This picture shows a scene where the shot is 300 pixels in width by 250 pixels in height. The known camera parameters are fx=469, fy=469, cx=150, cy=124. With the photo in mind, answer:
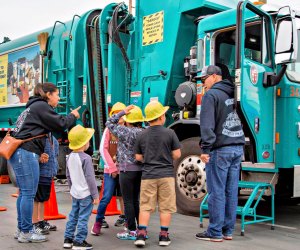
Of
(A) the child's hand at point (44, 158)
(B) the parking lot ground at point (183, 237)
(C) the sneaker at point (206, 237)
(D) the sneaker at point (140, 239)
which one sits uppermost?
(A) the child's hand at point (44, 158)

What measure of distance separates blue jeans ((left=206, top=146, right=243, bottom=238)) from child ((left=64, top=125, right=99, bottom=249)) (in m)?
1.28

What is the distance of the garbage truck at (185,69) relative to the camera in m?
5.74

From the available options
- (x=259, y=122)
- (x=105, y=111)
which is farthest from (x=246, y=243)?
(x=105, y=111)

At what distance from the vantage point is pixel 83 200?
4.60m

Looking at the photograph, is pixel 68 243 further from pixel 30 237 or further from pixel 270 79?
pixel 270 79

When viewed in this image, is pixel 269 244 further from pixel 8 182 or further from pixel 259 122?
pixel 8 182

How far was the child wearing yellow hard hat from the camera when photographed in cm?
502

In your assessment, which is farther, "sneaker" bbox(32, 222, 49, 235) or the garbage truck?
the garbage truck

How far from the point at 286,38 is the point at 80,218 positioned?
3.07 m

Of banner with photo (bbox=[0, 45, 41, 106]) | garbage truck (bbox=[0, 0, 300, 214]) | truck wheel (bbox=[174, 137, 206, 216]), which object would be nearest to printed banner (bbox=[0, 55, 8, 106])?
banner with photo (bbox=[0, 45, 41, 106])

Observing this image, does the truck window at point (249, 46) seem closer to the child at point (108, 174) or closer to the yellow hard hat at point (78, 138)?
the child at point (108, 174)

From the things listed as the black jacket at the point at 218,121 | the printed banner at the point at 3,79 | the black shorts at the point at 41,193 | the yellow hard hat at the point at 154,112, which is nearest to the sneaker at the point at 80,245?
the black shorts at the point at 41,193

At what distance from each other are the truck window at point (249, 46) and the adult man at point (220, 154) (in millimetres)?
1071

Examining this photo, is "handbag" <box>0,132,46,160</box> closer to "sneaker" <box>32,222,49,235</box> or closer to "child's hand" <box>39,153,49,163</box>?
"child's hand" <box>39,153,49,163</box>
